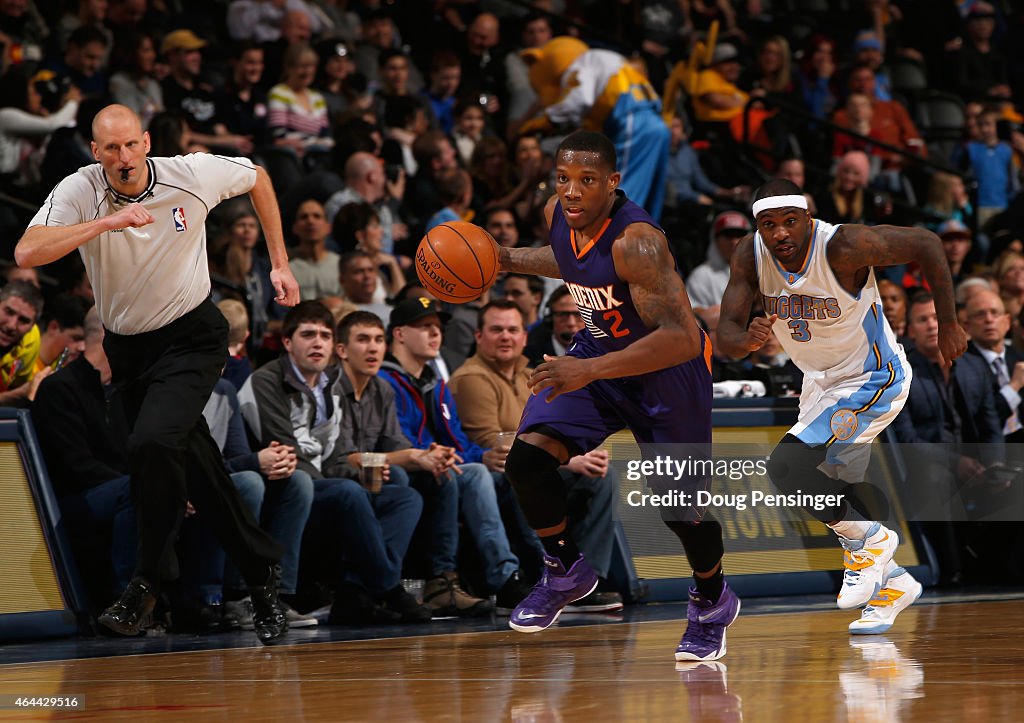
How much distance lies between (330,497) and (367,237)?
10.8ft

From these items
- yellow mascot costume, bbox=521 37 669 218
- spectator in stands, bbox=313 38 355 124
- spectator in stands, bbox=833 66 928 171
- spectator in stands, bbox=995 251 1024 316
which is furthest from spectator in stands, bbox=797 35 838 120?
spectator in stands, bbox=313 38 355 124

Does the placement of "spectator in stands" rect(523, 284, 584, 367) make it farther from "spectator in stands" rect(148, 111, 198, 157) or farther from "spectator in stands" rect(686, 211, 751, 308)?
"spectator in stands" rect(148, 111, 198, 157)

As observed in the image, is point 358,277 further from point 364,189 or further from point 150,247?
point 150,247

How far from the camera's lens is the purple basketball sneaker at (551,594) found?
20.4 feet

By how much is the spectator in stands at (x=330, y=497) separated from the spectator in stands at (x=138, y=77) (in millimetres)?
4156

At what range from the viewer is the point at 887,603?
6.85m

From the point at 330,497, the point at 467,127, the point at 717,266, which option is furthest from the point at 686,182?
the point at 330,497

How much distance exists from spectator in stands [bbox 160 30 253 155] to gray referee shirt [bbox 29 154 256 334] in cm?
505

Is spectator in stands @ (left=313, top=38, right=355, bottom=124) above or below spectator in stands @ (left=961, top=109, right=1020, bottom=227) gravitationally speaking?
above

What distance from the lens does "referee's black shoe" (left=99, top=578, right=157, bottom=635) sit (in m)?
5.97

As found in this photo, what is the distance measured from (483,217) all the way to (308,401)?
14.3 feet

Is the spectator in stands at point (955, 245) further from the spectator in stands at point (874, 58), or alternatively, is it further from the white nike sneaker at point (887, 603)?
the white nike sneaker at point (887, 603)

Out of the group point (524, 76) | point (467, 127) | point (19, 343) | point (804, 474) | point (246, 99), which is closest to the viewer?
point (804, 474)

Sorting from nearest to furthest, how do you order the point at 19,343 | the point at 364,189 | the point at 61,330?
the point at 19,343
the point at 61,330
the point at 364,189
